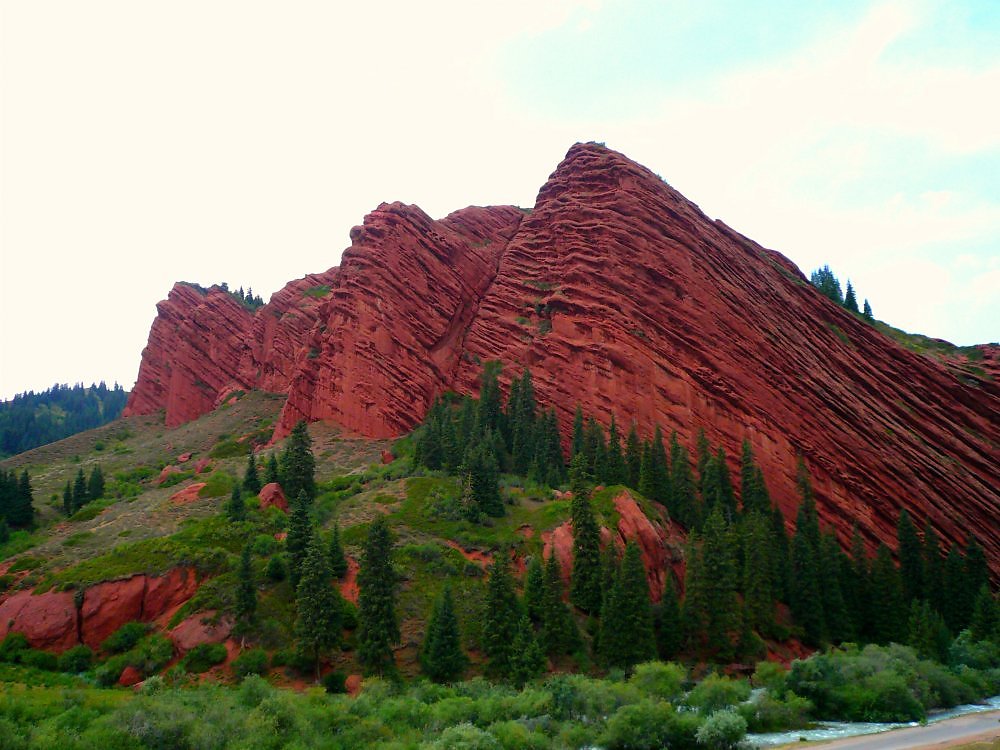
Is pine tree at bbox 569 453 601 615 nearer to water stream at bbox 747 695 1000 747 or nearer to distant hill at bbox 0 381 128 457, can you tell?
water stream at bbox 747 695 1000 747

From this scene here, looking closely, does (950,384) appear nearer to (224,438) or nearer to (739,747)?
(739,747)

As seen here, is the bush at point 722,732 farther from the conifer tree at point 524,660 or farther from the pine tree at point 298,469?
the pine tree at point 298,469

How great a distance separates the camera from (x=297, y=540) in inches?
1531

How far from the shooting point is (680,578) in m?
45.1

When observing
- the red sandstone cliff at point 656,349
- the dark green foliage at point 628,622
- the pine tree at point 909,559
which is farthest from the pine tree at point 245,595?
the pine tree at point 909,559

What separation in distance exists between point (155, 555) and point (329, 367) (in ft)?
119

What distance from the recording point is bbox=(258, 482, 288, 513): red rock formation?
47844 mm

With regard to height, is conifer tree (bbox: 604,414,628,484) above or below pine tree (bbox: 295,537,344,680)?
above

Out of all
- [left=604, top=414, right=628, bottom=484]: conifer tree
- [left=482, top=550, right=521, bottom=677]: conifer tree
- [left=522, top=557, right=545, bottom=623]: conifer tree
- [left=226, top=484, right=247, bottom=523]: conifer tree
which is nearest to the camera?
[left=482, top=550, right=521, bottom=677]: conifer tree

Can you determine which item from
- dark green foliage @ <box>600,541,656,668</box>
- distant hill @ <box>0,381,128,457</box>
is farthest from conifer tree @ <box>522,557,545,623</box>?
distant hill @ <box>0,381,128,457</box>

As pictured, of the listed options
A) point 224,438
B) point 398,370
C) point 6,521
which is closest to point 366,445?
point 398,370

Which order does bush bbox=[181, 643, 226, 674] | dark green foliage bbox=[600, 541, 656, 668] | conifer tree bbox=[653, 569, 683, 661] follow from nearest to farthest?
1. bush bbox=[181, 643, 226, 674]
2. dark green foliage bbox=[600, 541, 656, 668]
3. conifer tree bbox=[653, 569, 683, 661]

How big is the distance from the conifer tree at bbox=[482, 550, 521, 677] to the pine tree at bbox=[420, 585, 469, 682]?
4.92 ft

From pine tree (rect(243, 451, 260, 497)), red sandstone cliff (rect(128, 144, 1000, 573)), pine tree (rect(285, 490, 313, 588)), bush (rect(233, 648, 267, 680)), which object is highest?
red sandstone cliff (rect(128, 144, 1000, 573))
